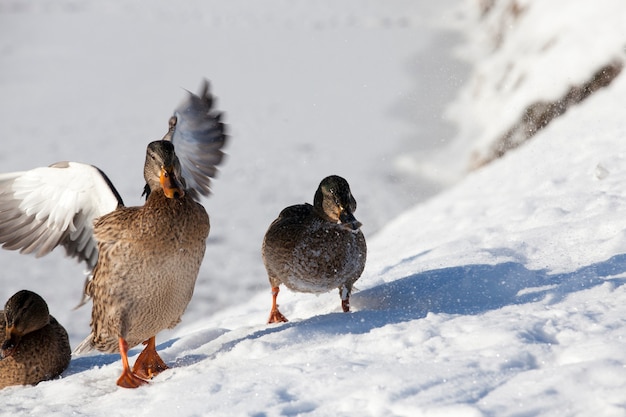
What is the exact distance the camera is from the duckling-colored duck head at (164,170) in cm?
375

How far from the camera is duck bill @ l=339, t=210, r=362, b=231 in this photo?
424cm

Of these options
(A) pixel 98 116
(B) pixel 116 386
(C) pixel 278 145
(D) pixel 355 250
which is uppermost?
(A) pixel 98 116

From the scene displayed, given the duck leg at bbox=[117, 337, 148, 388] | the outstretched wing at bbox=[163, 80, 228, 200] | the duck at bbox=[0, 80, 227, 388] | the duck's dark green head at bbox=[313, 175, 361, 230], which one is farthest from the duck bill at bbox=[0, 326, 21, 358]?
the duck's dark green head at bbox=[313, 175, 361, 230]

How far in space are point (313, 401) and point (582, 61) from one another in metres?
6.63

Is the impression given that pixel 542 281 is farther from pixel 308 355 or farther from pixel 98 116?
pixel 98 116

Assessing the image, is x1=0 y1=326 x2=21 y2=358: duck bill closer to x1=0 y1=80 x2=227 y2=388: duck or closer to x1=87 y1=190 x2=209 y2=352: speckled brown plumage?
x1=0 y1=80 x2=227 y2=388: duck

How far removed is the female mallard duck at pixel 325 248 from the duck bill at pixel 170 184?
2.83 feet

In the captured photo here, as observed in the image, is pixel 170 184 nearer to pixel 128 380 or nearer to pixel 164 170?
pixel 164 170

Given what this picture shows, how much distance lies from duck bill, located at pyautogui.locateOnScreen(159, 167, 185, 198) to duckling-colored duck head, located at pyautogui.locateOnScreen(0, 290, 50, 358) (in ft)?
3.21

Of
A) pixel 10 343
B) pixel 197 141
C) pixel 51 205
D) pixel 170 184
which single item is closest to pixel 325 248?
pixel 170 184

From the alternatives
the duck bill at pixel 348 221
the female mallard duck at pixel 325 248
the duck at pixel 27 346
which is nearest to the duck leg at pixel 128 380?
Answer: the duck at pixel 27 346

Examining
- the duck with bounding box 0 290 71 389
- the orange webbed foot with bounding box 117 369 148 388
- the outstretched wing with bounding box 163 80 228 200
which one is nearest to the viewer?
the orange webbed foot with bounding box 117 369 148 388

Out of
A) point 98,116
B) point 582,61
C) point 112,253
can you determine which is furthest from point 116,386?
point 98,116

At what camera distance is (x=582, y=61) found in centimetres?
869
